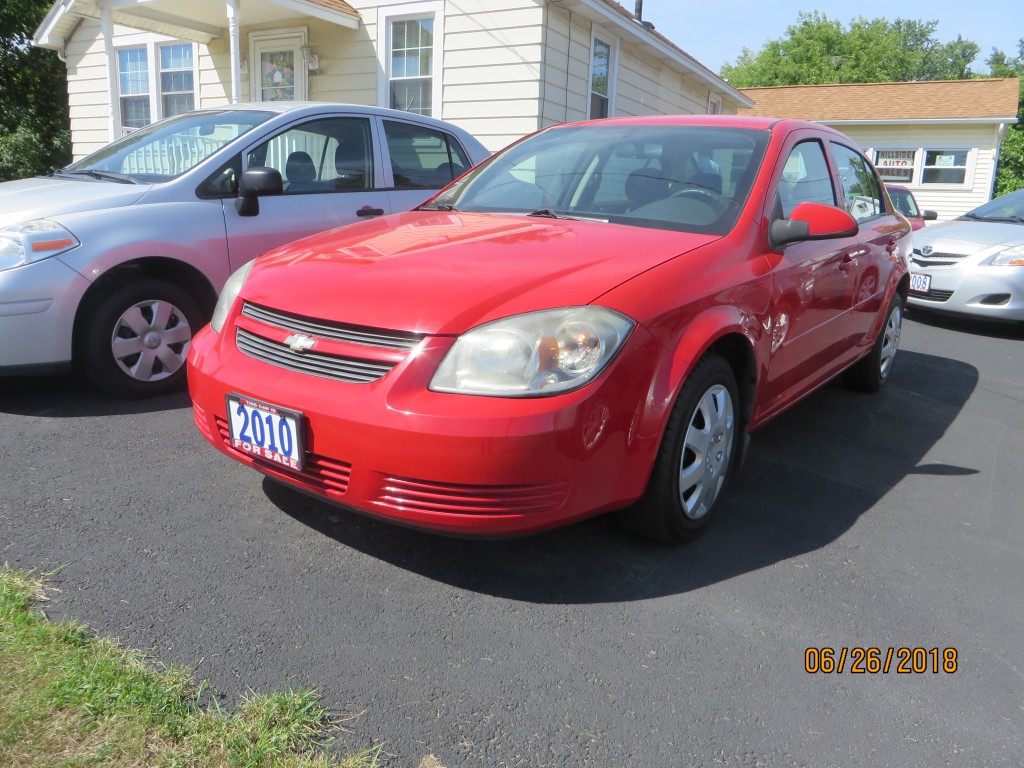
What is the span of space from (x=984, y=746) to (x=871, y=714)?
10.2 inches

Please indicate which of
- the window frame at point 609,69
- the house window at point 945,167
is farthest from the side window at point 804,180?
the house window at point 945,167

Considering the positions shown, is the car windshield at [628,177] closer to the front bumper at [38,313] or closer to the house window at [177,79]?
the front bumper at [38,313]

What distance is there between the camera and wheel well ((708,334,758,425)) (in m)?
3.05

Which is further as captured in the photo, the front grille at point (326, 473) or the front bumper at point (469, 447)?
the front grille at point (326, 473)

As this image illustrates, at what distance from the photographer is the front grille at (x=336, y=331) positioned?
245 centimetres

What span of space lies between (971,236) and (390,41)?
748cm

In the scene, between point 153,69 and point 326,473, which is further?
point 153,69

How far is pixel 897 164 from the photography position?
26203mm

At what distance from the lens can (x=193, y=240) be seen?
4422 mm

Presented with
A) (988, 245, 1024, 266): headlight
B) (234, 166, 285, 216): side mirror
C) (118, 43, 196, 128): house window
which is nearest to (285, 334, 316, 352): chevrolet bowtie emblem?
(234, 166, 285, 216): side mirror

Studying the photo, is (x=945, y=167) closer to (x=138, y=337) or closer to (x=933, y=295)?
(x=933, y=295)

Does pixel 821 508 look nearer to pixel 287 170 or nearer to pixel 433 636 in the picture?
pixel 433 636

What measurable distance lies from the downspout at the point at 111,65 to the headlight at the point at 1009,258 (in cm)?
1162
